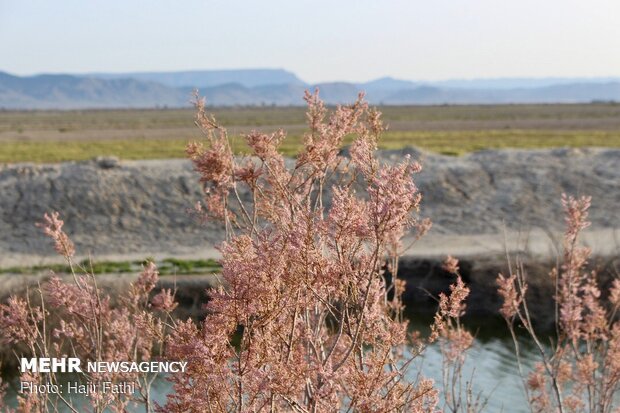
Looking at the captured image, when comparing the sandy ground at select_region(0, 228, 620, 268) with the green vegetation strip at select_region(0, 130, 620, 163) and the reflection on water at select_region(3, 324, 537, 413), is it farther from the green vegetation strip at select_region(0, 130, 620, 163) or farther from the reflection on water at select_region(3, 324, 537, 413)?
the green vegetation strip at select_region(0, 130, 620, 163)

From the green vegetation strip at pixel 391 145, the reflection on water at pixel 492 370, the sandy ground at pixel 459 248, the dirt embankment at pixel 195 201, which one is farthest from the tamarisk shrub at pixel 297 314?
the green vegetation strip at pixel 391 145

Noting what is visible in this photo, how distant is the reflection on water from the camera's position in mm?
14070

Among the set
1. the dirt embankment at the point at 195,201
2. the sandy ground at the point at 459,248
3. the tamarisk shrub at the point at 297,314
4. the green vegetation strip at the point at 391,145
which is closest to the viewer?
the tamarisk shrub at the point at 297,314

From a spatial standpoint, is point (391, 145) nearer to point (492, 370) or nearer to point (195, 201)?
point (195, 201)

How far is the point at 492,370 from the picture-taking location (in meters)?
16.1

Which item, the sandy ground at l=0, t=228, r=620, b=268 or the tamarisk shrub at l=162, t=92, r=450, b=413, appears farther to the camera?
the sandy ground at l=0, t=228, r=620, b=268

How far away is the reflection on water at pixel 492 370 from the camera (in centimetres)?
1407

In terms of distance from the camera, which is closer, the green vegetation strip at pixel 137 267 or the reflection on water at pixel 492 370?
the reflection on water at pixel 492 370

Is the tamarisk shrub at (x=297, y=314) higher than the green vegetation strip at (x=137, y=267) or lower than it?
higher

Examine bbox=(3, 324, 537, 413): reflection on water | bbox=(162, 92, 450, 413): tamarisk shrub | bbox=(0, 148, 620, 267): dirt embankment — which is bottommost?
bbox=(3, 324, 537, 413): reflection on water

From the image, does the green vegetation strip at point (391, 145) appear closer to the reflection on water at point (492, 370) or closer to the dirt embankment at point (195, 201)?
the dirt embankment at point (195, 201)

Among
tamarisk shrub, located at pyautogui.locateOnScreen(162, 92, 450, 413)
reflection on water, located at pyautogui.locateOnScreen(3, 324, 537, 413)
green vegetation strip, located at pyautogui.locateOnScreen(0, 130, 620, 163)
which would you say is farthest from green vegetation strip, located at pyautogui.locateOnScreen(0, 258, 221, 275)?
green vegetation strip, located at pyautogui.locateOnScreen(0, 130, 620, 163)

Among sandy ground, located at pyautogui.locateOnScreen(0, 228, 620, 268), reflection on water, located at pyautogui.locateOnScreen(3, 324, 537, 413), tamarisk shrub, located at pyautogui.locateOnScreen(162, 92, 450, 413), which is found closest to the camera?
tamarisk shrub, located at pyautogui.locateOnScreen(162, 92, 450, 413)

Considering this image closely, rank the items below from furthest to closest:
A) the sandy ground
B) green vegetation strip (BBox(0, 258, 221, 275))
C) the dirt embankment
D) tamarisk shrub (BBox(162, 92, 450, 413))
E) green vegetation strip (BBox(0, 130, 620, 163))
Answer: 1. green vegetation strip (BBox(0, 130, 620, 163))
2. the dirt embankment
3. the sandy ground
4. green vegetation strip (BBox(0, 258, 221, 275))
5. tamarisk shrub (BBox(162, 92, 450, 413))
